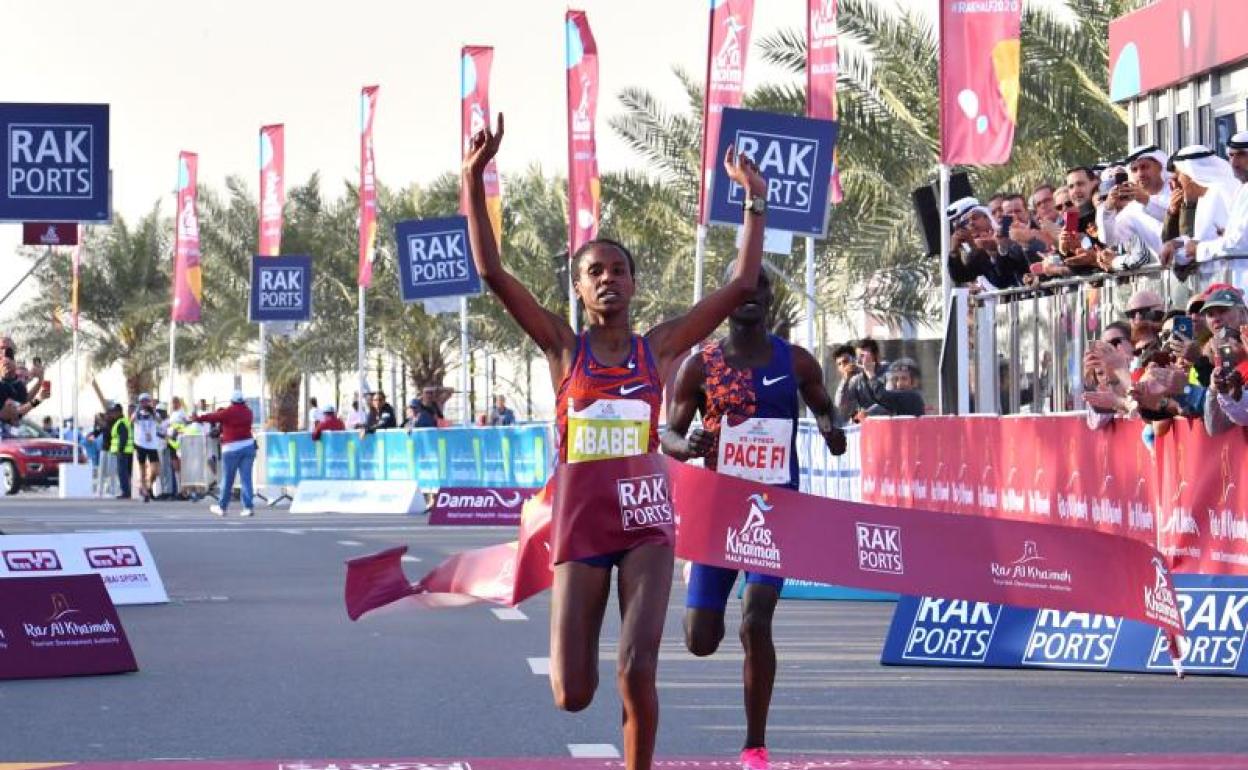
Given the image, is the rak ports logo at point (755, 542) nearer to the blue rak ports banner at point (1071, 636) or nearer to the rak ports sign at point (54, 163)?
the blue rak ports banner at point (1071, 636)

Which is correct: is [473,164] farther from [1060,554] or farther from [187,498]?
[187,498]

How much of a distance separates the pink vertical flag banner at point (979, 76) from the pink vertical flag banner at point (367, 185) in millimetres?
22686

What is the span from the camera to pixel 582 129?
35688mm

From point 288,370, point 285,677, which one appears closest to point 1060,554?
point 285,677

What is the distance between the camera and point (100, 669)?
13.1m

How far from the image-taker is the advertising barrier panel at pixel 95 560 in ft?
52.2

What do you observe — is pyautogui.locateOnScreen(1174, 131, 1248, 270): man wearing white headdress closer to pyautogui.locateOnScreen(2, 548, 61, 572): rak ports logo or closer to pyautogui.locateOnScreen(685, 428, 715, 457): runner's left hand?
pyautogui.locateOnScreen(685, 428, 715, 457): runner's left hand

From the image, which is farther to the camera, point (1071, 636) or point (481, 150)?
point (1071, 636)

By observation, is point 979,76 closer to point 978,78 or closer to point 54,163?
point 978,78

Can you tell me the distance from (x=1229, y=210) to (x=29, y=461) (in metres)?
46.0

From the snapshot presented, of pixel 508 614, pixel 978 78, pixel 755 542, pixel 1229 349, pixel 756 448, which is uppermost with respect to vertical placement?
pixel 978 78

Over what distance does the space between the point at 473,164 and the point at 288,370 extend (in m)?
Answer: 47.2

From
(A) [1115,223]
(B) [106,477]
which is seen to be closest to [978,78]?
(A) [1115,223]

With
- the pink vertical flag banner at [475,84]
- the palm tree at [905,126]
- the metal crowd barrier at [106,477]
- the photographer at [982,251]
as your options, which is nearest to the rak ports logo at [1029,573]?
the photographer at [982,251]
